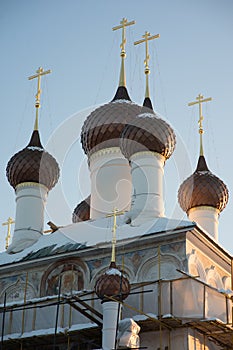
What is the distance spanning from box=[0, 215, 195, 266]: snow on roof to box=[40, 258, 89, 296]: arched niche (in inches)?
12.0

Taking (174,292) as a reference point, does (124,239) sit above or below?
above

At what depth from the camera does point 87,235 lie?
56.3 feet

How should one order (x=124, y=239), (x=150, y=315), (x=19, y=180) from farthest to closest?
(x=19, y=180) < (x=124, y=239) < (x=150, y=315)

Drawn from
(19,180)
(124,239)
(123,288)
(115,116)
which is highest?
(115,116)

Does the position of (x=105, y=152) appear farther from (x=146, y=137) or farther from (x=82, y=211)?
(x=82, y=211)

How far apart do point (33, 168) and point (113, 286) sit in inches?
257

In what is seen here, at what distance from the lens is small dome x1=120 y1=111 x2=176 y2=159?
750 inches

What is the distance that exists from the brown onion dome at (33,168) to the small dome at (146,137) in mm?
2295

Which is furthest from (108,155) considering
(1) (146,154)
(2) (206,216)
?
(2) (206,216)

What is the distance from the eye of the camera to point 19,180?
2017cm

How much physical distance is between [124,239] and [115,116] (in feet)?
16.8

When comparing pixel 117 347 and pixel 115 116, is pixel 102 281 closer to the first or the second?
pixel 117 347

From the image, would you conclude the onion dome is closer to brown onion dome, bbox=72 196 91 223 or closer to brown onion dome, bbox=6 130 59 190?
brown onion dome, bbox=6 130 59 190

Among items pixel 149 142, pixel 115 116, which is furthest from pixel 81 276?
pixel 115 116
